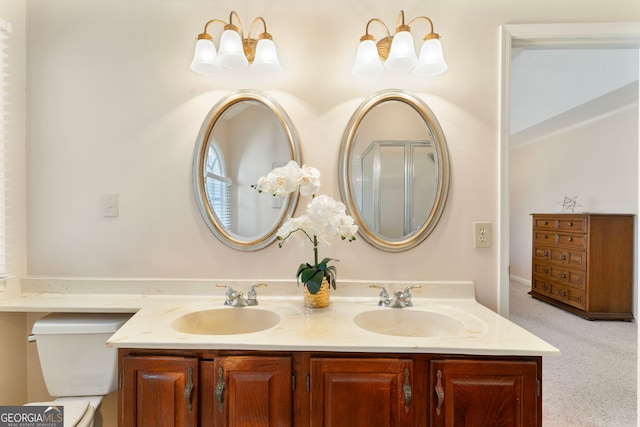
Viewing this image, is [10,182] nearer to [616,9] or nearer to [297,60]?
[297,60]

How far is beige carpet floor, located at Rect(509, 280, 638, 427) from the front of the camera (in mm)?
1836

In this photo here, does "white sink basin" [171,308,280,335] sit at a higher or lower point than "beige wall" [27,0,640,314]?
lower

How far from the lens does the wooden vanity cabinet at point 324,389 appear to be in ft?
3.16

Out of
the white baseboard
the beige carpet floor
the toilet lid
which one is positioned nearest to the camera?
the toilet lid

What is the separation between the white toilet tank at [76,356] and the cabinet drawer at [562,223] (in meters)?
4.36

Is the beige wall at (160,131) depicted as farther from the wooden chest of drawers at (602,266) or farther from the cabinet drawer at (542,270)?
the cabinet drawer at (542,270)

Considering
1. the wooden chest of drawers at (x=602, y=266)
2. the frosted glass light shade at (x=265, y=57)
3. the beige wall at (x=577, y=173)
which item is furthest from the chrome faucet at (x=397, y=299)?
the beige wall at (x=577, y=173)

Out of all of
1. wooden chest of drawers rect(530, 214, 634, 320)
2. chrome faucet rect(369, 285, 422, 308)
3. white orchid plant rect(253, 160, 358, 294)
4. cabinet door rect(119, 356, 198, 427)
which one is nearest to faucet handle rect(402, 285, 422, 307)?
chrome faucet rect(369, 285, 422, 308)

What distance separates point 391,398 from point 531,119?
442 cm

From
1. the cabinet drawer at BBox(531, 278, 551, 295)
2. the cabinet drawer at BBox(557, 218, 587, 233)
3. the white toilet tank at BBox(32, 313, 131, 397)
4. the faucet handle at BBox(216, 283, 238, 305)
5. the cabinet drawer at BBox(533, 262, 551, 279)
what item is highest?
the cabinet drawer at BBox(557, 218, 587, 233)

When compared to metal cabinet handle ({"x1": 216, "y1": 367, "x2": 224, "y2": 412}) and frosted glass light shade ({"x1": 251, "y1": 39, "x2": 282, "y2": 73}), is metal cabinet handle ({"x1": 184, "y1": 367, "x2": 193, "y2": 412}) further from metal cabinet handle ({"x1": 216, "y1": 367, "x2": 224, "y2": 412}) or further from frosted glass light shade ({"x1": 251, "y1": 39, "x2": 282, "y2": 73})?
frosted glass light shade ({"x1": 251, "y1": 39, "x2": 282, "y2": 73})

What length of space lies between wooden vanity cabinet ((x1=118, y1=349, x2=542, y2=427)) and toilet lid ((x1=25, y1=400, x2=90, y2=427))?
0.29 metres

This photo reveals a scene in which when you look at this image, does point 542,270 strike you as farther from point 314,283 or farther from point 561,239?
point 314,283

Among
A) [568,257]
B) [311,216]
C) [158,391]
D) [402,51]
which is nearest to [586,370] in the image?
[568,257]
